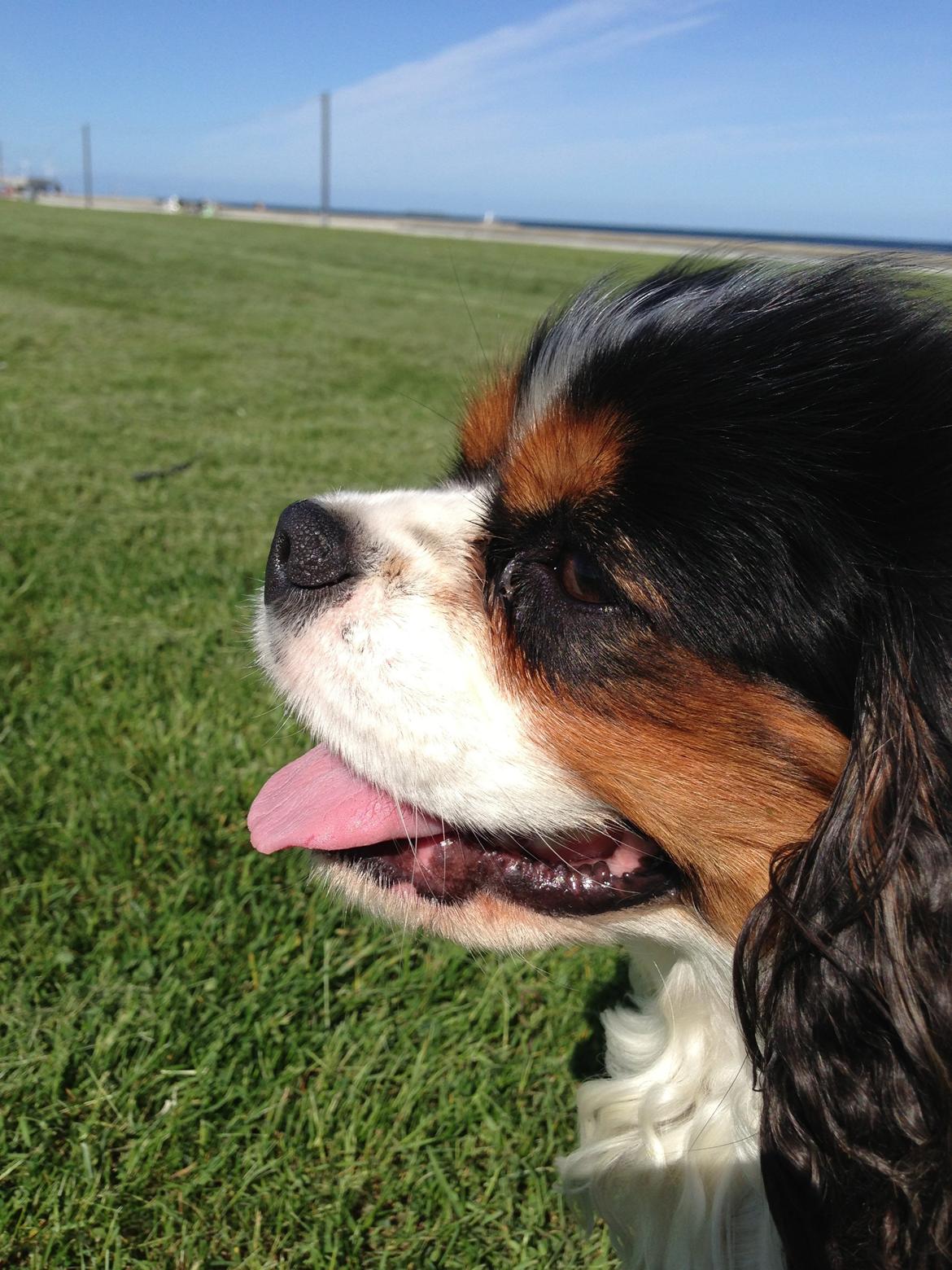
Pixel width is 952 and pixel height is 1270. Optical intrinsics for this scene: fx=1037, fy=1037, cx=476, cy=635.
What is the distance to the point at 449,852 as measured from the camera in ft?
5.79

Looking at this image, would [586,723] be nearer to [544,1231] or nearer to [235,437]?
[544,1231]

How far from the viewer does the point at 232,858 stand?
258 cm

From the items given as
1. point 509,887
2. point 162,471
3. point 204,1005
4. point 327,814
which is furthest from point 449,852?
point 162,471

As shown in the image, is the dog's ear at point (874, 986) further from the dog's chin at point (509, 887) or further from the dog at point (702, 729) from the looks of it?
the dog's chin at point (509, 887)

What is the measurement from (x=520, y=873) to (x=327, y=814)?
15.3 inches

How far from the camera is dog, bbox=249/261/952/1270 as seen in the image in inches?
52.7

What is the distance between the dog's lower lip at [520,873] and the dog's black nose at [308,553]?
484mm

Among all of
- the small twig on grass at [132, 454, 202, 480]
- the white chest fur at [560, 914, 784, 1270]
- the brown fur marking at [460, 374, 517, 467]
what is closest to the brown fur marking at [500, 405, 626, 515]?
the brown fur marking at [460, 374, 517, 467]

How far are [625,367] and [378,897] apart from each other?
98cm

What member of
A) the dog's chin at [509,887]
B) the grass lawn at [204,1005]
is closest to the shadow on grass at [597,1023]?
the grass lawn at [204,1005]

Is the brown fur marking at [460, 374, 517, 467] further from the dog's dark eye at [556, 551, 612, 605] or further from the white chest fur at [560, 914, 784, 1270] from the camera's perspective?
the white chest fur at [560, 914, 784, 1270]

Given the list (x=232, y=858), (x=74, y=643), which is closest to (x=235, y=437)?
(x=74, y=643)

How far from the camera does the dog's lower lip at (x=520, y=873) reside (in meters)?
1.66

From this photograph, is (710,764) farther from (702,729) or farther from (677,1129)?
(677,1129)
